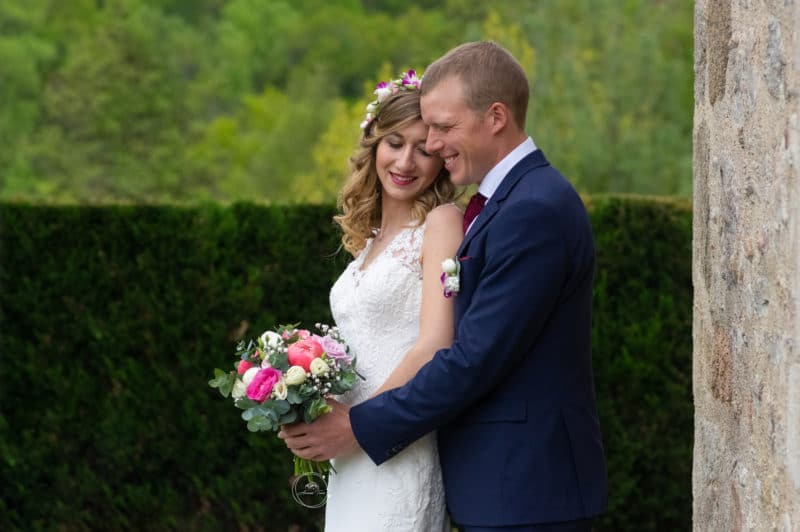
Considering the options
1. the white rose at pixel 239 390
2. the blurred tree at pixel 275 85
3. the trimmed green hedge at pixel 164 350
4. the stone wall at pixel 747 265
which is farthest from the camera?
the blurred tree at pixel 275 85

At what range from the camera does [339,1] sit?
39406mm

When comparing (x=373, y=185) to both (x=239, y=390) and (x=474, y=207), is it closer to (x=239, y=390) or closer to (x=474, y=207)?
(x=474, y=207)

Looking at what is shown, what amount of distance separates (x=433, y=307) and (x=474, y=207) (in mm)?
301

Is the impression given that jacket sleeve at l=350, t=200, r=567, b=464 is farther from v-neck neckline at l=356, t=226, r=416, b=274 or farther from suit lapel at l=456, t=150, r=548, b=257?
v-neck neckline at l=356, t=226, r=416, b=274

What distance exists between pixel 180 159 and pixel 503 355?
27984 millimetres

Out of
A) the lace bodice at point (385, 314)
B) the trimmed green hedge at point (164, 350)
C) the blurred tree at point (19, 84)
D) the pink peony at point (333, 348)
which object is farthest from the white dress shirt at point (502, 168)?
the blurred tree at point (19, 84)

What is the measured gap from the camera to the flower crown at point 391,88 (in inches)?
124

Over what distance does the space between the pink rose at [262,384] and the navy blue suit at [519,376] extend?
0.30 metres

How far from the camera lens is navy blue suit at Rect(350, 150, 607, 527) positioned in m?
2.50

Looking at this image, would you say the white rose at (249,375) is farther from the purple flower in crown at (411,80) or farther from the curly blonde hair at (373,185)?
the purple flower in crown at (411,80)

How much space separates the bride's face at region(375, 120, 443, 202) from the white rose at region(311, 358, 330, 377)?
2.03 feet

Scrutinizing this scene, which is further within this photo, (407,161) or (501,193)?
(407,161)

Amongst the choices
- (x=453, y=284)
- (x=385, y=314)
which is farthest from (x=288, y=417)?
(x=453, y=284)

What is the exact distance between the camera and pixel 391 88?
10.4 ft
